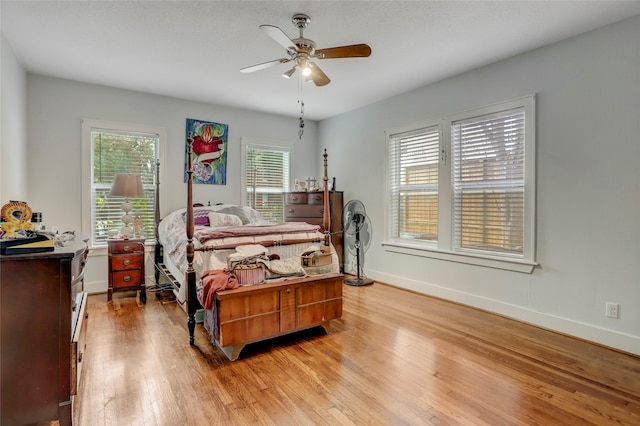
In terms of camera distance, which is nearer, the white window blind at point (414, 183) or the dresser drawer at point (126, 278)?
the dresser drawer at point (126, 278)

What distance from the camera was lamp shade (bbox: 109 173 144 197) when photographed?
370 centimetres

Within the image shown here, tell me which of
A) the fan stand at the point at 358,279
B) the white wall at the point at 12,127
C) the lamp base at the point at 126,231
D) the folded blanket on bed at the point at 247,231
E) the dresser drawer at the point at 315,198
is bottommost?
the fan stand at the point at 358,279

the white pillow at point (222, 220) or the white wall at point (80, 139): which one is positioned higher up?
the white wall at point (80, 139)

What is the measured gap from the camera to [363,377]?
2129 millimetres

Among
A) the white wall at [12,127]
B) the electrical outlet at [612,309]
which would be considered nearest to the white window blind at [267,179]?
the white wall at [12,127]

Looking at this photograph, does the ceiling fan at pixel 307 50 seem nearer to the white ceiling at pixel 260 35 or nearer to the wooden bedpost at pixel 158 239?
the white ceiling at pixel 260 35

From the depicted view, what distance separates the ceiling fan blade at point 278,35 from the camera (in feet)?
6.58

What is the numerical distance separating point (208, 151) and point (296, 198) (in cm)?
140

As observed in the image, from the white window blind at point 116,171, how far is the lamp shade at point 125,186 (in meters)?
0.41

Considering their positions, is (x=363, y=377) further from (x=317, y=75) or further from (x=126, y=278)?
(x=126, y=278)

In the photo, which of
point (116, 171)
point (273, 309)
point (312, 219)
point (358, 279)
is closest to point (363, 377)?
point (273, 309)

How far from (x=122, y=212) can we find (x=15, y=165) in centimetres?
123

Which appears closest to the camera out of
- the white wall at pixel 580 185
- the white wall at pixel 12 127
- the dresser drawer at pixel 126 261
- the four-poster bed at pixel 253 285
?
the four-poster bed at pixel 253 285

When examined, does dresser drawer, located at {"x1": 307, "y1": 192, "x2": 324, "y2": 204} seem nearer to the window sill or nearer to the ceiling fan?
the window sill
